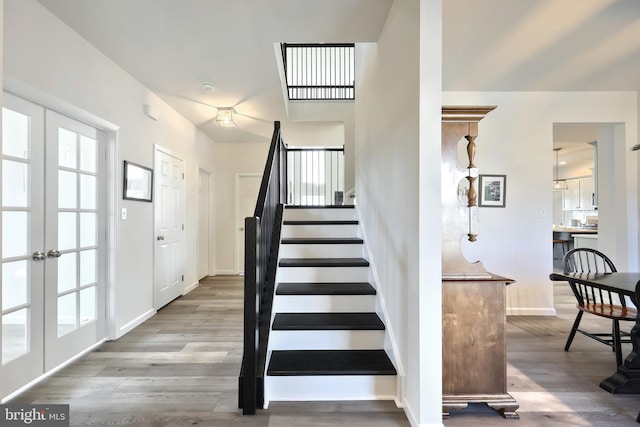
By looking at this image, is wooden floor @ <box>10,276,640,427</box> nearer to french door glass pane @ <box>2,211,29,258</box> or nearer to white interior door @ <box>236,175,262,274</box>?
french door glass pane @ <box>2,211,29,258</box>

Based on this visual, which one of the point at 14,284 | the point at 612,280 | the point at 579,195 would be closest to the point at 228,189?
the point at 14,284

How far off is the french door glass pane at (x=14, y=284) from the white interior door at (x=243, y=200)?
385 cm

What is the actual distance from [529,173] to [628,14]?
1.69 m

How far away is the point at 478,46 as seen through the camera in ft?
8.65

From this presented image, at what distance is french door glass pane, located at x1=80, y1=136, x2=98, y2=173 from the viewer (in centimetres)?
259

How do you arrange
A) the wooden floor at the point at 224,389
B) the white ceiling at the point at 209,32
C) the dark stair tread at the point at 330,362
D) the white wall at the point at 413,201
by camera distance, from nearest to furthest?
the white wall at the point at 413,201
the wooden floor at the point at 224,389
the dark stair tread at the point at 330,362
the white ceiling at the point at 209,32

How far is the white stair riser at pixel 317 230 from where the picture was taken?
3.30 m

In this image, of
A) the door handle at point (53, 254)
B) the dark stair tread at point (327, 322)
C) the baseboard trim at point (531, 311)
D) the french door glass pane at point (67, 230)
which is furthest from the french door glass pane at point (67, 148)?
the baseboard trim at point (531, 311)

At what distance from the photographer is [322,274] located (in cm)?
264

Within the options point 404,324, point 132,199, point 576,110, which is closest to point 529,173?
point 576,110

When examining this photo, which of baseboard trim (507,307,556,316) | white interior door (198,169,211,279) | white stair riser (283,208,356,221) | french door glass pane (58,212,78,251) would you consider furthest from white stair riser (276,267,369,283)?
white interior door (198,169,211,279)

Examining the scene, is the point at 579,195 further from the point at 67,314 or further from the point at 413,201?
the point at 67,314

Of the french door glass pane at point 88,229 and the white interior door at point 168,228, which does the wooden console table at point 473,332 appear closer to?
the french door glass pane at point 88,229

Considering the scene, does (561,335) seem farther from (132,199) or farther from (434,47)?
(132,199)
